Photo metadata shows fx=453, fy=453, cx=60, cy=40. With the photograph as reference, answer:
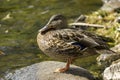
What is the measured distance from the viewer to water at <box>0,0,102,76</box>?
11.8m

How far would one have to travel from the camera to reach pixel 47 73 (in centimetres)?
958

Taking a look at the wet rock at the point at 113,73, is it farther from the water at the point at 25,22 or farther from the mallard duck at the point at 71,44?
the water at the point at 25,22

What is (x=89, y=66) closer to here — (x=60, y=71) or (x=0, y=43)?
(x=60, y=71)

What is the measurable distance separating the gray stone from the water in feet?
2.18

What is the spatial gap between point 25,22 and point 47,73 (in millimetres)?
5895

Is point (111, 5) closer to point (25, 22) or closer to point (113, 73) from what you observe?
point (25, 22)

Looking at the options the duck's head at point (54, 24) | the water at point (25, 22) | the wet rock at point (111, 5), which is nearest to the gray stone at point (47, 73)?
the water at point (25, 22)

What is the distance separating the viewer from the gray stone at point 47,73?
369 inches

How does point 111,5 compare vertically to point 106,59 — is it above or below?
above

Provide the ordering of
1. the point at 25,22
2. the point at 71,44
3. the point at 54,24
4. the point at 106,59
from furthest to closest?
the point at 25,22
the point at 106,59
the point at 54,24
the point at 71,44

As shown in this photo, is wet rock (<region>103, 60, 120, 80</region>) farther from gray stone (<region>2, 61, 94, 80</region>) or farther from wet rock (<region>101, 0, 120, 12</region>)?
wet rock (<region>101, 0, 120, 12</region>)

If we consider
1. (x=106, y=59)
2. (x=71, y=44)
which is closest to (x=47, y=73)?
(x=71, y=44)

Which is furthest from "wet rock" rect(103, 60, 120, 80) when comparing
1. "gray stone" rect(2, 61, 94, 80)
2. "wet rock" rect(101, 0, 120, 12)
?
"wet rock" rect(101, 0, 120, 12)

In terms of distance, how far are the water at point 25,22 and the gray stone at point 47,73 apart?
2.18 feet
